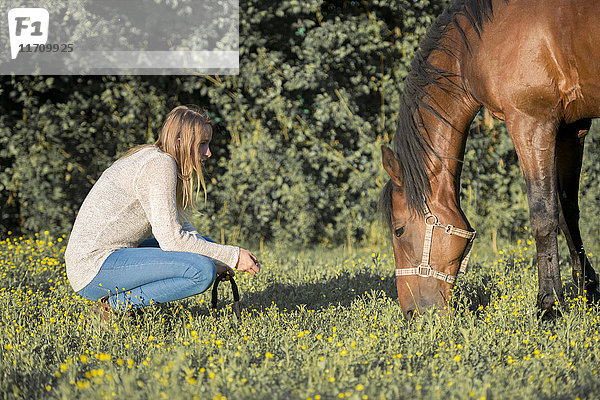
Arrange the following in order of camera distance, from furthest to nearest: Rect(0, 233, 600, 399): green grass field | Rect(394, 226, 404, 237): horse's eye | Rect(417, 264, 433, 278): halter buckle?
1. Rect(394, 226, 404, 237): horse's eye
2. Rect(417, 264, 433, 278): halter buckle
3. Rect(0, 233, 600, 399): green grass field

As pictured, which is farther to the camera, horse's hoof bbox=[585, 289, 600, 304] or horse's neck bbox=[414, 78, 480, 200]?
horse's hoof bbox=[585, 289, 600, 304]

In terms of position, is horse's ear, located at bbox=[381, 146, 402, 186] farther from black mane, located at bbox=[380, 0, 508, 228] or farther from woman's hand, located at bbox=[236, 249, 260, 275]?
woman's hand, located at bbox=[236, 249, 260, 275]

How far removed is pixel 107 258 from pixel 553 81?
9.21 ft

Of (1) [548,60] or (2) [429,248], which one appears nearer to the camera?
(1) [548,60]

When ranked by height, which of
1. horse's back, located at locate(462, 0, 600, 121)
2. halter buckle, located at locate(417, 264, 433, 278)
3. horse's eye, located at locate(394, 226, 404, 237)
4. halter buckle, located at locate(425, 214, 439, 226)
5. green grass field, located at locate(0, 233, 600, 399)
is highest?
horse's back, located at locate(462, 0, 600, 121)

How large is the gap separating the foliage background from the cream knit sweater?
4.04m

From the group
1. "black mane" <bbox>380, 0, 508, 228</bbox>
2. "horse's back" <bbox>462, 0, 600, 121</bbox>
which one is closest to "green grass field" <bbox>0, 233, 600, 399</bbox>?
"black mane" <bbox>380, 0, 508, 228</bbox>

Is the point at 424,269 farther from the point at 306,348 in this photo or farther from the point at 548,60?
the point at 548,60

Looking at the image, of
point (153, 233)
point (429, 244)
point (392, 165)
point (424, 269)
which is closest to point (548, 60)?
point (392, 165)

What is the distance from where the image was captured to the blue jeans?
11.4 feet

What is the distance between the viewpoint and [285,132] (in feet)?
25.5

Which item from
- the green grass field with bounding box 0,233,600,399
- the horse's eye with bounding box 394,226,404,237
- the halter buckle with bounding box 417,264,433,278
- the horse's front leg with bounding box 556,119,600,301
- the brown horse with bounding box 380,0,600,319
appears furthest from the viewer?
the horse's front leg with bounding box 556,119,600,301

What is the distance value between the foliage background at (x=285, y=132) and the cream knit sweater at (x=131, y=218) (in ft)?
13.2

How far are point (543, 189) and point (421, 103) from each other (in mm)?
912
